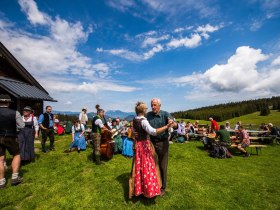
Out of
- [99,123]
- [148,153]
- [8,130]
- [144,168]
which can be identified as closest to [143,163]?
[144,168]

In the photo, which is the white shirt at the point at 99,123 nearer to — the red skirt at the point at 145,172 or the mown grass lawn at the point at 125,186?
the mown grass lawn at the point at 125,186

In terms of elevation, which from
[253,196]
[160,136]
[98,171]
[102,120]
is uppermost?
[102,120]

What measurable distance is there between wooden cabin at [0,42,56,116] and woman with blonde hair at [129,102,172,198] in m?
9.56

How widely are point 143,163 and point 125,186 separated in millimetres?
1546

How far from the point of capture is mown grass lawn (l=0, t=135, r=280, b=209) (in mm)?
4516

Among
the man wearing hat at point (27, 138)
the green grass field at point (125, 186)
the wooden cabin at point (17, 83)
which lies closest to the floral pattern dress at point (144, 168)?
the green grass field at point (125, 186)

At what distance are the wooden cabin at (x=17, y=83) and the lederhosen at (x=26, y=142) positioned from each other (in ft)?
14.5

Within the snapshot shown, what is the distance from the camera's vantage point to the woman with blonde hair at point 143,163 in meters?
4.22

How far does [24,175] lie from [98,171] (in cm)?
237

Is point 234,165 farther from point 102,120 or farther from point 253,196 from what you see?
point 102,120

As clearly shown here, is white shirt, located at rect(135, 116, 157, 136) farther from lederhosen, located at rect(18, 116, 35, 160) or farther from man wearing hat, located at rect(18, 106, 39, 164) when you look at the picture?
lederhosen, located at rect(18, 116, 35, 160)

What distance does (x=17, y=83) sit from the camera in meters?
12.7

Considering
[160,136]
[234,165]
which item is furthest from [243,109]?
[160,136]

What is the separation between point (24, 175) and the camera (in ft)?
20.5
